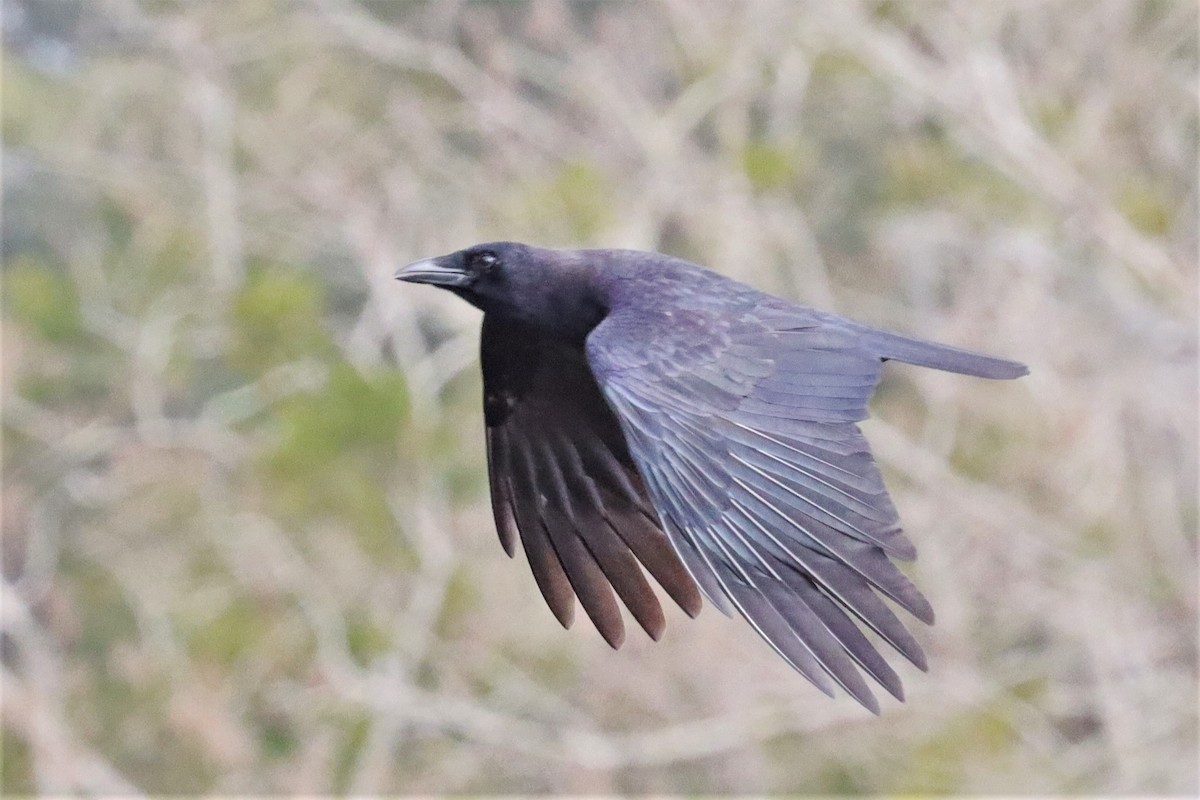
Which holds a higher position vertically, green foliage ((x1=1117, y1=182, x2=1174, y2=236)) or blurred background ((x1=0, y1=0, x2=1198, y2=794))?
green foliage ((x1=1117, y1=182, x2=1174, y2=236))

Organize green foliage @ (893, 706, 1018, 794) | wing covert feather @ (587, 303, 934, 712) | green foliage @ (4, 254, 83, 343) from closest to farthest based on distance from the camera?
wing covert feather @ (587, 303, 934, 712) → green foliage @ (893, 706, 1018, 794) → green foliage @ (4, 254, 83, 343)

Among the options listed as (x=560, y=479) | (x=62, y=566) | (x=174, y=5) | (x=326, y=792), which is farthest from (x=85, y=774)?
(x=560, y=479)

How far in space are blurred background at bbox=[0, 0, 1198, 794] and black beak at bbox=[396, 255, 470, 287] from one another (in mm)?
3984

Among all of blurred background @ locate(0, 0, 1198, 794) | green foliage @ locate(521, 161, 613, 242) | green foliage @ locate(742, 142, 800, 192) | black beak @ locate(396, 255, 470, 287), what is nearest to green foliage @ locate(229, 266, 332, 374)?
blurred background @ locate(0, 0, 1198, 794)

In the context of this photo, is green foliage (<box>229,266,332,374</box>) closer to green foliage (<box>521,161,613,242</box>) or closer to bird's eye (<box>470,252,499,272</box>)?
green foliage (<box>521,161,613,242</box>)

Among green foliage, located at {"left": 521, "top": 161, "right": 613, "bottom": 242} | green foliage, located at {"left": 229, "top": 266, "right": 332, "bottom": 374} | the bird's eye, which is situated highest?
the bird's eye

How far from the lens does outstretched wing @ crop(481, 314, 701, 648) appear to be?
11.4 feet

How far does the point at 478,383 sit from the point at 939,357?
8.26 m

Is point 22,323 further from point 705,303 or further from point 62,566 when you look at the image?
point 705,303

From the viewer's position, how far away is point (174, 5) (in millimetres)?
11977

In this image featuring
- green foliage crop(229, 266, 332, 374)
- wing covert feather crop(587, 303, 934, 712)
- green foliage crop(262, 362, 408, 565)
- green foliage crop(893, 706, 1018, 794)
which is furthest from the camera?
green foliage crop(893, 706, 1018, 794)

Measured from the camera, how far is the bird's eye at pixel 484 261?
3680mm

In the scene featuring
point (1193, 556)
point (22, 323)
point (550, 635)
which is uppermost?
point (22, 323)

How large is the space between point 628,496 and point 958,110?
196 inches
